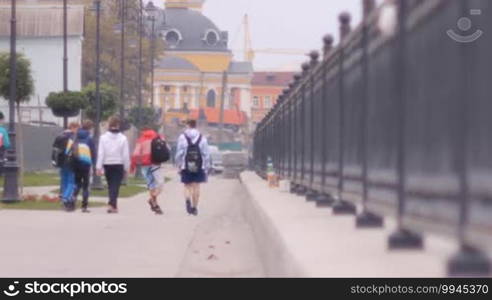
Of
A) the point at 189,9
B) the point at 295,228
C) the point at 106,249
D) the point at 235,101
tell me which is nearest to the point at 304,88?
the point at 106,249

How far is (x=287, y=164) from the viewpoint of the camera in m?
22.6

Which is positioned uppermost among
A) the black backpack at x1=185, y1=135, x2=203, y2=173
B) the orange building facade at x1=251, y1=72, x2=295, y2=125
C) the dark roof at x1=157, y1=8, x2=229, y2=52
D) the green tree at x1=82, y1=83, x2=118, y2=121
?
the dark roof at x1=157, y1=8, x2=229, y2=52

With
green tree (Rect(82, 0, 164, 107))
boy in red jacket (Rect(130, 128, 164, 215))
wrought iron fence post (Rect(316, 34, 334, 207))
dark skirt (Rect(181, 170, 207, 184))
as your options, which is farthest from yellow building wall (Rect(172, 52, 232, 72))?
wrought iron fence post (Rect(316, 34, 334, 207))

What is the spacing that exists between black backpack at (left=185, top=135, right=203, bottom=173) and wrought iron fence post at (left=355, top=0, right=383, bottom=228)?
12385 millimetres

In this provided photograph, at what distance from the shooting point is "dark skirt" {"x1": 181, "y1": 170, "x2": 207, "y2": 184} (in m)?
22.8

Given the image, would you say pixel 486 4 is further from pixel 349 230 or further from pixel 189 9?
pixel 189 9

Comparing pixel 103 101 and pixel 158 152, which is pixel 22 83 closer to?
pixel 158 152

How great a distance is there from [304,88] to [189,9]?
16205 cm

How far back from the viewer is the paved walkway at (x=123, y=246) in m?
12.5

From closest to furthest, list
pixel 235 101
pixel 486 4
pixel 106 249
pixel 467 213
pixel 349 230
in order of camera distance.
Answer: pixel 486 4
pixel 467 213
pixel 349 230
pixel 106 249
pixel 235 101

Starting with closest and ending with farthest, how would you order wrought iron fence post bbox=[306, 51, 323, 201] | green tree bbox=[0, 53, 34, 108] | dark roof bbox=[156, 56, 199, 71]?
wrought iron fence post bbox=[306, 51, 323, 201] → green tree bbox=[0, 53, 34, 108] → dark roof bbox=[156, 56, 199, 71]

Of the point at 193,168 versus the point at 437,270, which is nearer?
the point at 437,270

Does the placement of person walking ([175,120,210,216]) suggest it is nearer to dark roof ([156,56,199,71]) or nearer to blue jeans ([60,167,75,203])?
blue jeans ([60,167,75,203])

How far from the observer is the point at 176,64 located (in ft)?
496
